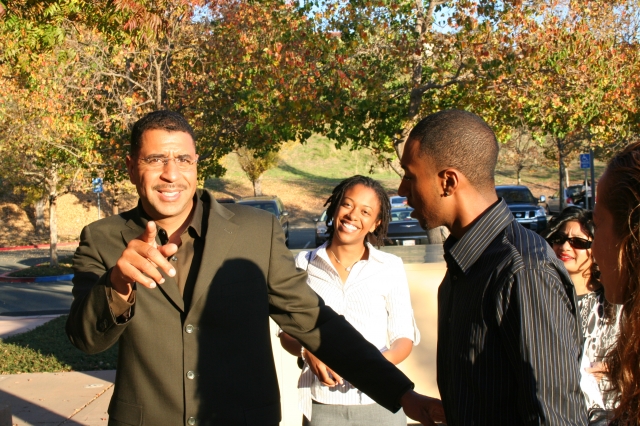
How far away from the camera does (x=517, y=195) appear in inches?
930

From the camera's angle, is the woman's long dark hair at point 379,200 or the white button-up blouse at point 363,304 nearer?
the white button-up blouse at point 363,304

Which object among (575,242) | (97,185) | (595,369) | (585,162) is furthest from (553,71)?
(97,185)

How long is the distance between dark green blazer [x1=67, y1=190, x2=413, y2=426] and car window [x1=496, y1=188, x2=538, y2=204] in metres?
21.2

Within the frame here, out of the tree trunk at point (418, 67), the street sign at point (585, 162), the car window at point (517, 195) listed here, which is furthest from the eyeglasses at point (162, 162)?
the street sign at point (585, 162)

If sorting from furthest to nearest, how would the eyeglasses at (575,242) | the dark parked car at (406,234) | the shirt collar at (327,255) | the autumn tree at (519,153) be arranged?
1. the autumn tree at (519,153)
2. the dark parked car at (406,234)
3. the eyeglasses at (575,242)
4. the shirt collar at (327,255)

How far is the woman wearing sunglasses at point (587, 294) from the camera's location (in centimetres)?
346

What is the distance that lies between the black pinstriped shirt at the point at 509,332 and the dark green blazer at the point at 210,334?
829 mm

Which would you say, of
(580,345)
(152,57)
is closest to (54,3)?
(152,57)

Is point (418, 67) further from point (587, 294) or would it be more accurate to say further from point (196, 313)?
point (196, 313)

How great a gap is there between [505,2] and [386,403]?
34.7 ft

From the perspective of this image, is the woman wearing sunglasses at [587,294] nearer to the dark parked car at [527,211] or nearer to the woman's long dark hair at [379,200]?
the woman's long dark hair at [379,200]

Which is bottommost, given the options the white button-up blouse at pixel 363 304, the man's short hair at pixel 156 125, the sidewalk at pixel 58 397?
the sidewalk at pixel 58 397

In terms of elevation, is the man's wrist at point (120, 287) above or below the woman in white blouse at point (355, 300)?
above

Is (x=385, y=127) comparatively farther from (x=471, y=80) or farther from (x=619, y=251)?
(x=619, y=251)
